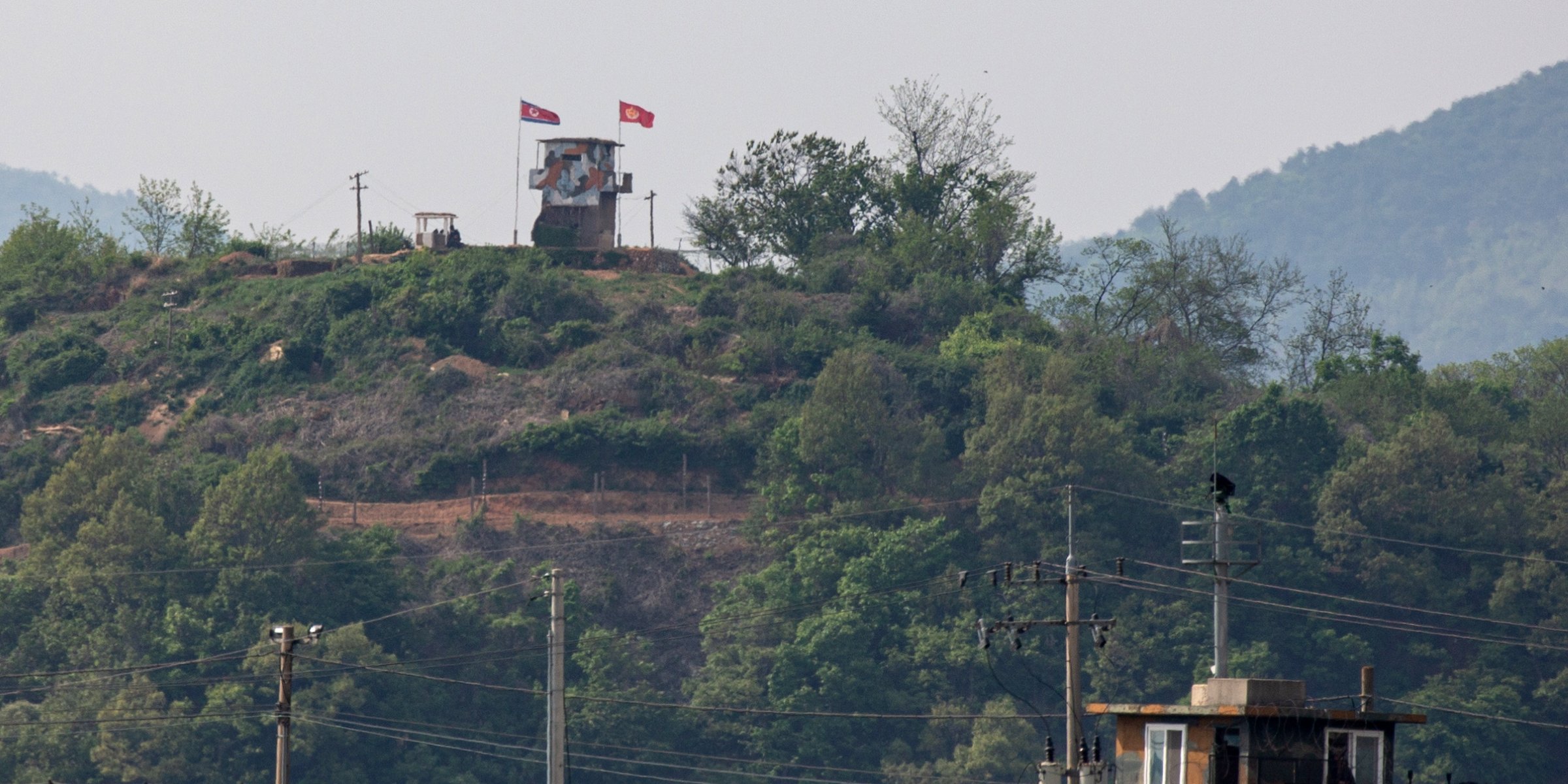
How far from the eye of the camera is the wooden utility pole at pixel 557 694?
45.2 meters

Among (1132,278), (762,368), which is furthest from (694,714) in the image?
(1132,278)

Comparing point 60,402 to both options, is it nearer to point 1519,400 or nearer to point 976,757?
point 976,757

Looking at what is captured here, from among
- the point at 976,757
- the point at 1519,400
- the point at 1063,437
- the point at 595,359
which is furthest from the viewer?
the point at 1519,400

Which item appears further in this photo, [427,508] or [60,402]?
[60,402]

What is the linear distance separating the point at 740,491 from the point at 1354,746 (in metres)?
62.1

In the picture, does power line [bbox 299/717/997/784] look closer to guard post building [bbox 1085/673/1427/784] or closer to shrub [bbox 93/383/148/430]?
shrub [bbox 93/383/148/430]

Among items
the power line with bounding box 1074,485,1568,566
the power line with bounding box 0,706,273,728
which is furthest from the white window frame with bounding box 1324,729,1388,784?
the power line with bounding box 1074,485,1568,566

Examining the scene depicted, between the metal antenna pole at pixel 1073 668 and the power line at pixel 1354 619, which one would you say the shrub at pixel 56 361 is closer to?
the power line at pixel 1354 619

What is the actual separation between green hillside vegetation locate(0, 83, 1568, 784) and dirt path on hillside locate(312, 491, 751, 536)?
102 cm

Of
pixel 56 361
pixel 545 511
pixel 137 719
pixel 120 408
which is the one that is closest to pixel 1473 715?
pixel 545 511

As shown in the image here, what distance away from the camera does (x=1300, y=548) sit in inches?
3674

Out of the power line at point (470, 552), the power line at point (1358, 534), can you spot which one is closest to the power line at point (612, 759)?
the power line at point (470, 552)

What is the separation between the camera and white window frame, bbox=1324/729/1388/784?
3488 cm

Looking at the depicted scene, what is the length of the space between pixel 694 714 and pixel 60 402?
3472cm
